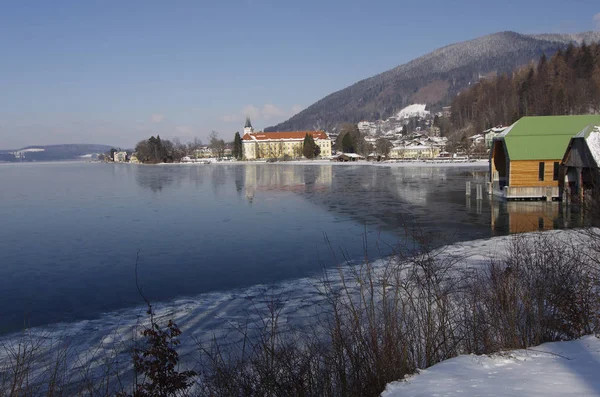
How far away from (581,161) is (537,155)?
3.76 metres

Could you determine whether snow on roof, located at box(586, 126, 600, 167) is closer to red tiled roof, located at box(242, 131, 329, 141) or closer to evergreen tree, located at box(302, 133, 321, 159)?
evergreen tree, located at box(302, 133, 321, 159)

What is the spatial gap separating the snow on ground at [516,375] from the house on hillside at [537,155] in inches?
890

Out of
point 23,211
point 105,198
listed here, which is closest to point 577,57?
point 105,198

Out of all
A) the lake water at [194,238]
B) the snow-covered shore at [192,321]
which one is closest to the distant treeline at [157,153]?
the lake water at [194,238]

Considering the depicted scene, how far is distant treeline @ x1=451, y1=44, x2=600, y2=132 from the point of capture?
270ft

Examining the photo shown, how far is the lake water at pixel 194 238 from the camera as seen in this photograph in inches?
429

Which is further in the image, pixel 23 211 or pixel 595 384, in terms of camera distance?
pixel 23 211

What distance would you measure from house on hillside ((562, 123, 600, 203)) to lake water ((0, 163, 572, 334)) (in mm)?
1242

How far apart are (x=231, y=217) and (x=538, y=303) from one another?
59.4 ft

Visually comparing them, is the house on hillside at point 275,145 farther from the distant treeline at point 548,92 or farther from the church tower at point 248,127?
the distant treeline at point 548,92

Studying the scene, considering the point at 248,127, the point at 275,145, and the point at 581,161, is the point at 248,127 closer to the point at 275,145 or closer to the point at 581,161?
the point at 275,145

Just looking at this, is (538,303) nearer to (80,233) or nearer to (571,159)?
(80,233)

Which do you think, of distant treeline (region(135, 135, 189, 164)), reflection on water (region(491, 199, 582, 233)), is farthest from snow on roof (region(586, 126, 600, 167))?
distant treeline (region(135, 135, 189, 164))

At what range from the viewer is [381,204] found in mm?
25734
